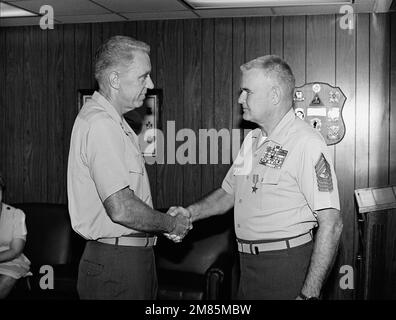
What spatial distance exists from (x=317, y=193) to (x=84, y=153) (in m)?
1.00

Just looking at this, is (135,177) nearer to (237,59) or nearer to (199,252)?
(199,252)

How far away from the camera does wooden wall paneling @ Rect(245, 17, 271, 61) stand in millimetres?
4590

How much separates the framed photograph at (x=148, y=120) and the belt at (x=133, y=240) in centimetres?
230

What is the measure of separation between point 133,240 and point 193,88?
8.09ft

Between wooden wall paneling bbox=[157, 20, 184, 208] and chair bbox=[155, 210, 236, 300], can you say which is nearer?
chair bbox=[155, 210, 236, 300]

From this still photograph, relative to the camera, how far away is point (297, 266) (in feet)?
8.22

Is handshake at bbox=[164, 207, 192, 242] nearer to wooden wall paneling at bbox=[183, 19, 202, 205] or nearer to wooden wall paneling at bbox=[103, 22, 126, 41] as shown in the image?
wooden wall paneling at bbox=[183, 19, 202, 205]

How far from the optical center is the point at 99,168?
2.36 metres

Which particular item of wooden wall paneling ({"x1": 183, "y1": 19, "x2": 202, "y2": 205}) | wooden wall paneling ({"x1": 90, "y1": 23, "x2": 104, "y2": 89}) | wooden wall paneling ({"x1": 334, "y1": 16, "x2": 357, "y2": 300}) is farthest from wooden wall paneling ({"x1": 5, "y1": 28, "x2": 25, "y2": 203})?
wooden wall paneling ({"x1": 334, "y1": 16, "x2": 357, "y2": 300})

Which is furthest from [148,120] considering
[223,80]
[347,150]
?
[347,150]

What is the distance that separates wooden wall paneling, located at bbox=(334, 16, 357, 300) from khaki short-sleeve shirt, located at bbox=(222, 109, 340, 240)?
1958 mm
